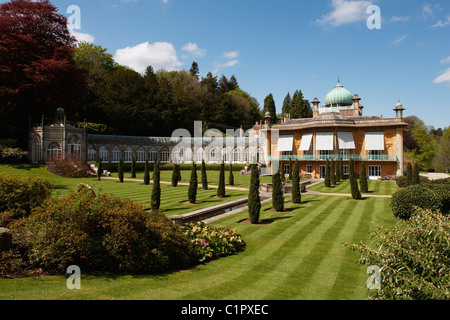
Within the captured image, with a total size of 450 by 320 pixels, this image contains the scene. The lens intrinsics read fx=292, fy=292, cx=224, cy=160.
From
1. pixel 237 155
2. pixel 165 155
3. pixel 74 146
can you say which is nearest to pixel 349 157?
pixel 237 155

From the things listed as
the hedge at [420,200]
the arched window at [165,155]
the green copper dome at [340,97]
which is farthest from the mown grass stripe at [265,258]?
the arched window at [165,155]

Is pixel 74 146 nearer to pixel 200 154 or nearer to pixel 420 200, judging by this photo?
pixel 200 154

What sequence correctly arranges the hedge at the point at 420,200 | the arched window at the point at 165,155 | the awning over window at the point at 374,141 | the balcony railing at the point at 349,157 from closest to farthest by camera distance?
the hedge at the point at 420,200
the balcony railing at the point at 349,157
the awning over window at the point at 374,141
the arched window at the point at 165,155

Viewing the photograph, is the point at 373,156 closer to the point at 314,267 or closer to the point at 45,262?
the point at 314,267

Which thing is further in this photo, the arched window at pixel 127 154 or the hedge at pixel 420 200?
the arched window at pixel 127 154

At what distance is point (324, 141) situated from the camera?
43.5 m

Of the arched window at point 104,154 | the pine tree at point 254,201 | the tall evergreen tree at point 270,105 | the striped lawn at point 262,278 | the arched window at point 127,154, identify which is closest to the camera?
the striped lawn at point 262,278

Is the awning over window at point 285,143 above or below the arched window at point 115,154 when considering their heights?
above

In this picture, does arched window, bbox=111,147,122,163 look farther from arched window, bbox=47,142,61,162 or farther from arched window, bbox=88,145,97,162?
arched window, bbox=47,142,61,162

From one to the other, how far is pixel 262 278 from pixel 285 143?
40.4 m

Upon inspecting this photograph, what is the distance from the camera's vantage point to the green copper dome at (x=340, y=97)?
52406 millimetres

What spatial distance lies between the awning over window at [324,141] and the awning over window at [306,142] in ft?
3.97

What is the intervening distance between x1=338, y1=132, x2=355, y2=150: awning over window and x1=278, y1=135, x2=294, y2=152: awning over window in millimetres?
7215

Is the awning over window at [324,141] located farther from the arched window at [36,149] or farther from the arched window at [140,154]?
the arched window at [36,149]
